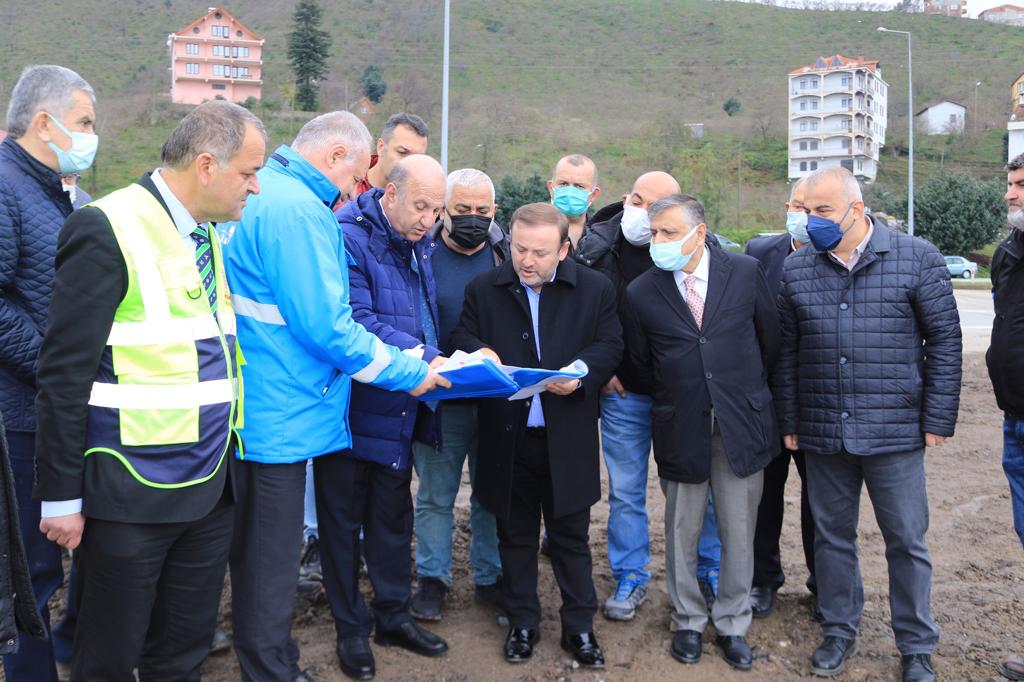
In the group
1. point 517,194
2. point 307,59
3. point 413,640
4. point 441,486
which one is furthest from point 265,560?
point 307,59

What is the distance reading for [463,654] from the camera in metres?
4.16

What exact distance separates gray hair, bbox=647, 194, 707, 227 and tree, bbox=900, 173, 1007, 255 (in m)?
42.3

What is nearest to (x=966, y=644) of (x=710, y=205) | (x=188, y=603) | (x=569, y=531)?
(x=569, y=531)

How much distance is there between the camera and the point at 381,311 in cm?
398

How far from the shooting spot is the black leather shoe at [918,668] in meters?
3.90

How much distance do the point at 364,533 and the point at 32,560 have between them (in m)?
1.36

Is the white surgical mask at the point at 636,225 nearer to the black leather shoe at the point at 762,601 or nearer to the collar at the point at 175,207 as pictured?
the black leather shoe at the point at 762,601

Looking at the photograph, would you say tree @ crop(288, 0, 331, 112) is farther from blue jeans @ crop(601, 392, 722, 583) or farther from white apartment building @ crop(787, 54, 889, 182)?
blue jeans @ crop(601, 392, 722, 583)

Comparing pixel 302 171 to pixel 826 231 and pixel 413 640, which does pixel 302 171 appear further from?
pixel 826 231

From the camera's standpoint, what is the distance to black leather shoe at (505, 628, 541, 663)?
411 centimetres

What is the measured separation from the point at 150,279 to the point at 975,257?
48636 millimetres

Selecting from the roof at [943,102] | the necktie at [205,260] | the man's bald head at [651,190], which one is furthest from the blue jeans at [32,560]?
the roof at [943,102]

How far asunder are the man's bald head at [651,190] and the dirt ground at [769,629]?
7.19 feet

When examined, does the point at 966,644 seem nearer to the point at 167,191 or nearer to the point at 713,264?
the point at 713,264
